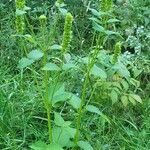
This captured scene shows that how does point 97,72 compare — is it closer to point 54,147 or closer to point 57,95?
point 57,95

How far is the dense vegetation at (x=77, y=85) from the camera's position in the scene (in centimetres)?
211

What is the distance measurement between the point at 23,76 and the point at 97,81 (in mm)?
545

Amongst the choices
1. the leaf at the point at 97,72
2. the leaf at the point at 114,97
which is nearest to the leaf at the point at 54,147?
the leaf at the point at 97,72

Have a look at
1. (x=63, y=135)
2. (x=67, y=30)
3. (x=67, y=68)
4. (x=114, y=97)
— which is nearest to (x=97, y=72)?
(x=67, y=68)

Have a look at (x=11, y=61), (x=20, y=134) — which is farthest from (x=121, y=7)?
(x=20, y=134)

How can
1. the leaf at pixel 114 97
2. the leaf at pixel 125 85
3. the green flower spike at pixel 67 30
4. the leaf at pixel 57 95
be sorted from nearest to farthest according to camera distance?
the green flower spike at pixel 67 30 < the leaf at pixel 57 95 < the leaf at pixel 114 97 < the leaf at pixel 125 85

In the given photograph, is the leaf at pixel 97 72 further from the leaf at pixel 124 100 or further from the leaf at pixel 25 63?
the leaf at pixel 124 100

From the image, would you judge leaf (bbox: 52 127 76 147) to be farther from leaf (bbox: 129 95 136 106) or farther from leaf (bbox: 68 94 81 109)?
leaf (bbox: 129 95 136 106)

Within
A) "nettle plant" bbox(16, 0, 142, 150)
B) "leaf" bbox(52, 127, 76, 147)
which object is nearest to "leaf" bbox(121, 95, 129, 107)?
"nettle plant" bbox(16, 0, 142, 150)

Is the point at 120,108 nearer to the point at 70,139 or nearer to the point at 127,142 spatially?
the point at 127,142

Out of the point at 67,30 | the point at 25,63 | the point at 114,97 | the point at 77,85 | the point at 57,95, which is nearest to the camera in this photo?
the point at 67,30

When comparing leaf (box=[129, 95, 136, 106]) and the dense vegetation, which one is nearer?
the dense vegetation

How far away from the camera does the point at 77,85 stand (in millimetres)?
3158

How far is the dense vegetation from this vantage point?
6.92 ft
